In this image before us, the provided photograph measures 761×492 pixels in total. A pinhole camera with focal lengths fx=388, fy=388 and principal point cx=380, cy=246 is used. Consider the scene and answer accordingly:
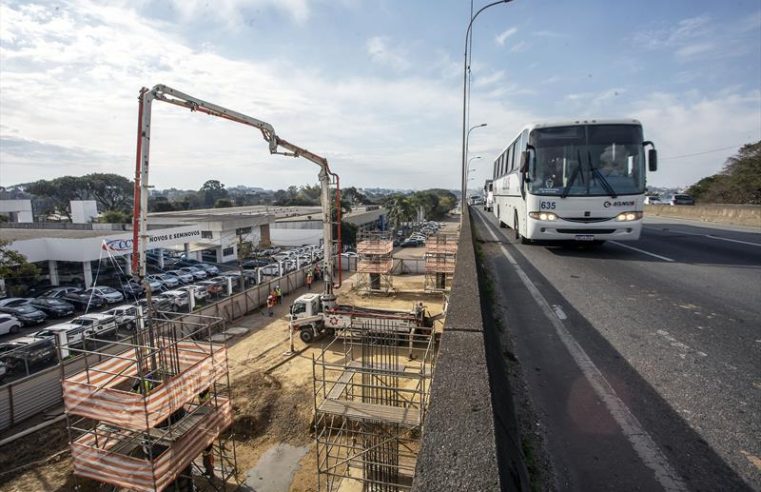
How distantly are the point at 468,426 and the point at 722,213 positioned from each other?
27708 mm

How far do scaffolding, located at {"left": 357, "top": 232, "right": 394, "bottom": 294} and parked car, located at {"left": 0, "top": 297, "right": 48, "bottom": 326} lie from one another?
1744 centimetres

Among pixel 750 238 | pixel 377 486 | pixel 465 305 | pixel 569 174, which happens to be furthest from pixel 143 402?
pixel 750 238

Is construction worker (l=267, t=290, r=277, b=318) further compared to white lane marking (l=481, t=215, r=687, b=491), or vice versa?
construction worker (l=267, t=290, r=277, b=318)

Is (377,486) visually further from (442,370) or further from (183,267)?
(183,267)

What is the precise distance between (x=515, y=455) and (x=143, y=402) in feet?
22.9

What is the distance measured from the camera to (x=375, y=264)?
25.9m

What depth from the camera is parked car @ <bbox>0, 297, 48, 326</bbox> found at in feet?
64.9

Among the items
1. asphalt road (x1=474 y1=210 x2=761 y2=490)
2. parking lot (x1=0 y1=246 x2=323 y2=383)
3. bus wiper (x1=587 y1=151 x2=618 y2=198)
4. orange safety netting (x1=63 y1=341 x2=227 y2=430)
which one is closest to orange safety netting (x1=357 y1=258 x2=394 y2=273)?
parking lot (x1=0 y1=246 x2=323 y2=383)

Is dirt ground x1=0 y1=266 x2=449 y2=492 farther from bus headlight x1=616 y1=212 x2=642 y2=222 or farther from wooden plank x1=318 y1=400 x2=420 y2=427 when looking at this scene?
bus headlight x1=616 y1=212 x2=642 y2=222

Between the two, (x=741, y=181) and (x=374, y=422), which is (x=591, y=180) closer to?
(x=374, y=422)

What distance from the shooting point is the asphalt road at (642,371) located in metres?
2.53

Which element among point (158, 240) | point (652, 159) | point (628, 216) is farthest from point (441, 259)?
point (158, 240)

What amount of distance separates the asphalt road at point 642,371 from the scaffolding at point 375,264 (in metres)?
Answer: 18.1

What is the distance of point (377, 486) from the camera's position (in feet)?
26.7
